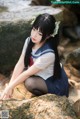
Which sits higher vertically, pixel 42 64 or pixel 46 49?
pixel 46 49

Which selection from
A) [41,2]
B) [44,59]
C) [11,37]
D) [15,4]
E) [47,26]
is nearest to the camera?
[47,26]

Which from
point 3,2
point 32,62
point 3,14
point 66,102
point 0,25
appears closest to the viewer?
point 66,102

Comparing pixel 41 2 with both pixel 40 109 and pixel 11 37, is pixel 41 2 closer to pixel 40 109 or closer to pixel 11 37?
pixel 11 37

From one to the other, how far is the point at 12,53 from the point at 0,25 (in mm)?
456

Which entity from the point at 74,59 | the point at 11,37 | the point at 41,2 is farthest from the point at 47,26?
the point at 41,2

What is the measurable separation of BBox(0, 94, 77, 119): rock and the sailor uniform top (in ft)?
2.51

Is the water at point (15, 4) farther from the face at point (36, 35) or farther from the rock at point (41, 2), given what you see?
the face at point (36, 35)

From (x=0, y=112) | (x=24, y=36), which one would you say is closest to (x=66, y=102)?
(x=0, y=112)

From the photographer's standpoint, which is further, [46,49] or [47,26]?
[46,49]

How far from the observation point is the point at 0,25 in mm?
4328

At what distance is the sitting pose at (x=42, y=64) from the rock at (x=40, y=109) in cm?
77

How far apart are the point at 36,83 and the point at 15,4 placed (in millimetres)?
2818

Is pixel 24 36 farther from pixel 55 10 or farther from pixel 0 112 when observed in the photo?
pixel 0 112

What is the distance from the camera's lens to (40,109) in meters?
2.23
